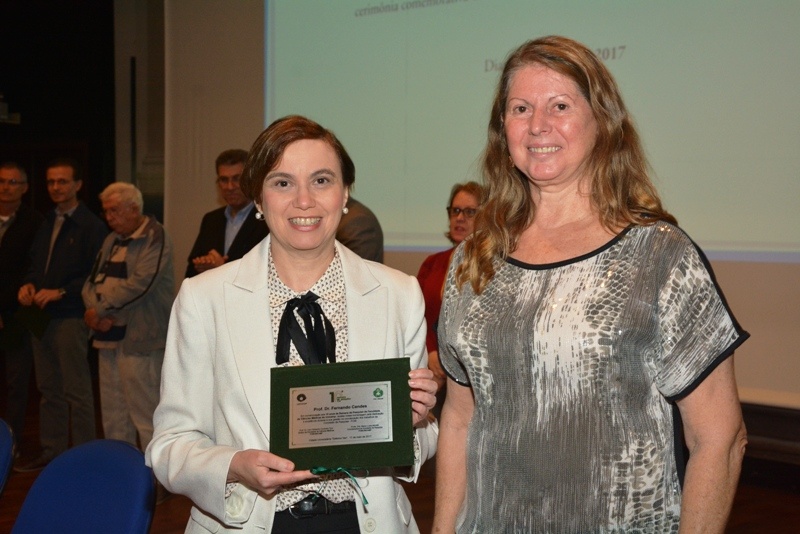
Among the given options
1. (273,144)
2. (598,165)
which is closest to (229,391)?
(273,144)

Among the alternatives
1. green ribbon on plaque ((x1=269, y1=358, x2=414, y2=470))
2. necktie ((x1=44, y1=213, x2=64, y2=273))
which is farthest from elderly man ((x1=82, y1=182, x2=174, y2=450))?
green ribbon on plaque ((x1=269, y1=358, x2=414, y2=470))

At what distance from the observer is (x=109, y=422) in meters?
5.66

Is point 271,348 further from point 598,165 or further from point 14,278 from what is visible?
point 14,278

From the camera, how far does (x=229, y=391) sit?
1.98 metres

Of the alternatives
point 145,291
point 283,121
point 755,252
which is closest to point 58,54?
point 145,291

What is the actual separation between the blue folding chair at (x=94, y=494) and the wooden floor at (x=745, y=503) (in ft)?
8.76

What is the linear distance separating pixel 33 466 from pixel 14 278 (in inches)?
Result: 52.7

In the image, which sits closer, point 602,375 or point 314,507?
point 602,375

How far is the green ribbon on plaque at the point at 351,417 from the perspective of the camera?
5.82 feet

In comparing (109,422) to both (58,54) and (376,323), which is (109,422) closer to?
(376,323)

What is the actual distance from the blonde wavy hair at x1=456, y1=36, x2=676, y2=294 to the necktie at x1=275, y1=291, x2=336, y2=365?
1.15ft

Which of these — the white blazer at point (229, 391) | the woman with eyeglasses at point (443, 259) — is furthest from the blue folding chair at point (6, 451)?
the woman with eyeglasses at point (443, 259)

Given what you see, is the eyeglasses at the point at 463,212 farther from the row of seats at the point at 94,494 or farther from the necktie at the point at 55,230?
the necktie at the point at 55,230

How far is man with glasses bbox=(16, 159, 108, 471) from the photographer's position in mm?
5859
